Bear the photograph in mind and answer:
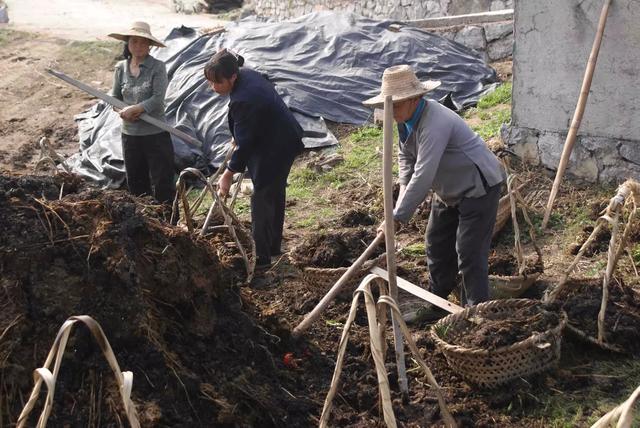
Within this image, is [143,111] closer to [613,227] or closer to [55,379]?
[613,227]

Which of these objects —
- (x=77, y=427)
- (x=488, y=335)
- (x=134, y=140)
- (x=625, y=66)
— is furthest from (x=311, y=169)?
(x=77, y=427)

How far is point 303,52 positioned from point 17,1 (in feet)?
50.3

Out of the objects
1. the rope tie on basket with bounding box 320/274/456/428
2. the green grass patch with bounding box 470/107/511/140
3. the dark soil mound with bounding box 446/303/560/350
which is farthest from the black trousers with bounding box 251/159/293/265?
the green grass patch with bounding box 470/107/511/140

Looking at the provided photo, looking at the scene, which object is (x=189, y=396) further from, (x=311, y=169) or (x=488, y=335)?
(x=311, y=169)

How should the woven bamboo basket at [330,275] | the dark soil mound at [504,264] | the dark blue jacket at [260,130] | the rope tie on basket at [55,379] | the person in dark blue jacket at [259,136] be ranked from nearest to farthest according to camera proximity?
the rope tie on basket at [55,379]
the woven bamboo basket at [330,275]
the dark soil mound at [504,264]
the person in dark blue jacket at [259,136]
the dark blue jacket at [260,130]

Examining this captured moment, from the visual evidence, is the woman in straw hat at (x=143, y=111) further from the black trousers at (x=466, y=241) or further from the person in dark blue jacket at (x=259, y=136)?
the black trousers at (x=466, y=241)

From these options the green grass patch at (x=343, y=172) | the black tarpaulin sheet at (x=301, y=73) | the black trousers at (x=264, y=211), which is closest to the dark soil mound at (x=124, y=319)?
the black trousers at (x=264, y=211)

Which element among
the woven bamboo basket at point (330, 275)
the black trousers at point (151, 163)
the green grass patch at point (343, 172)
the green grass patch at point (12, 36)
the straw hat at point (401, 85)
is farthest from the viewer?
the green grass patch at point (12, 36)

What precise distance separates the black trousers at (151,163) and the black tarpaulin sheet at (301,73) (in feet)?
7.12

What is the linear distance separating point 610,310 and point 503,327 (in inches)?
31.9

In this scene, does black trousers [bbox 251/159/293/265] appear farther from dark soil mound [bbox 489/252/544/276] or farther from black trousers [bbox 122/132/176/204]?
dark soil mound [bbox 489/252/544/276]

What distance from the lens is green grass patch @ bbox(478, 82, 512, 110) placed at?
9867 mm

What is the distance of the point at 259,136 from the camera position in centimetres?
594

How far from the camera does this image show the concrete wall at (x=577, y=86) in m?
6.37
